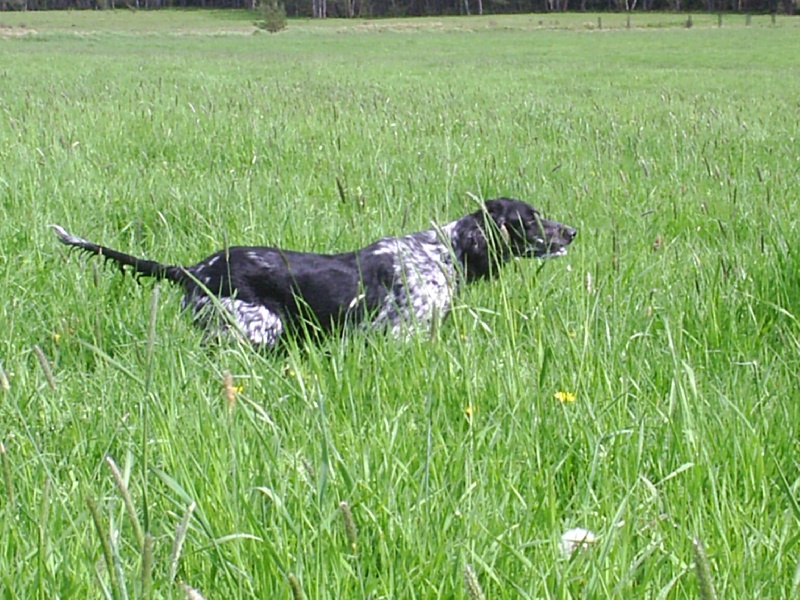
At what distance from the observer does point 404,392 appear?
109 inches

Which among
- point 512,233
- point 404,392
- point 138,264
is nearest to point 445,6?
point 512,233

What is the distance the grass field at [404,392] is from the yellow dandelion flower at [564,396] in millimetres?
13

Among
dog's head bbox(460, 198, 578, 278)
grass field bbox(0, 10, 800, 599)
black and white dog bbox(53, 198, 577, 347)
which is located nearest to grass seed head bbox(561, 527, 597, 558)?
grass field bbox(0, 10, 800, 599)

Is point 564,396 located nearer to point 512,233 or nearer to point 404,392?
point 404,392

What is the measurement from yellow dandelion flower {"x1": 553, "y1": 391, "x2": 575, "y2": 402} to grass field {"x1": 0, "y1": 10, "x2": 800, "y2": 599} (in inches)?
0.5

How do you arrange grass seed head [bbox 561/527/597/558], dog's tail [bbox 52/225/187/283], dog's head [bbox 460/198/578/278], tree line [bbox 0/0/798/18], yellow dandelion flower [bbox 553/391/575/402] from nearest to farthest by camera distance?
grass seed head [bbox 561/527/597/558] → yellow dandelion flower [bbox 553/391/575/402] → dog's tail [bbox 52/225/187/283] → dog's head [bbox 460/198/578/278] → tree line [bbox 0/0/798/18]

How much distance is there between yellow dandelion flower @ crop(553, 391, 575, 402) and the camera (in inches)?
98.8

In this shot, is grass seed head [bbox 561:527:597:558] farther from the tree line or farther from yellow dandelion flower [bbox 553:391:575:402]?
the tree line

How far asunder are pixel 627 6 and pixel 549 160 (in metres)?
97.6

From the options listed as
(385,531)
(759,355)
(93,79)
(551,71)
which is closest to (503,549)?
(385,531)

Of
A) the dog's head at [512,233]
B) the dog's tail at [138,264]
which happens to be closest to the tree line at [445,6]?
the dog's head at [512,233]

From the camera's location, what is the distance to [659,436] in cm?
240

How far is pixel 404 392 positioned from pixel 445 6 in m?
119

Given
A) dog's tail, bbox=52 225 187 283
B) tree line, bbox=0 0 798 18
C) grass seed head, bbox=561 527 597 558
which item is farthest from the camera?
tree line, bbox=0 0 798 18
